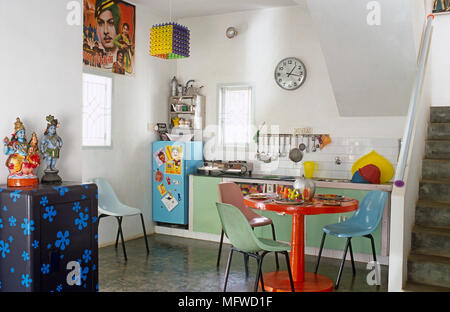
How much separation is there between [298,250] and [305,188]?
0.63 meters

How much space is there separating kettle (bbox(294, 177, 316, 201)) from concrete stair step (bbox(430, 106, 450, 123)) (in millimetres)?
1625

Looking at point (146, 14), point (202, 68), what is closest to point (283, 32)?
point (202, 68)

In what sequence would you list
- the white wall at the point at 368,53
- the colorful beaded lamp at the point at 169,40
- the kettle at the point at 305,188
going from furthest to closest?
the colorful beaded lamp at the point at 169,40 → the white wall at the point at 368,53 → the kettle at the point at 305,188

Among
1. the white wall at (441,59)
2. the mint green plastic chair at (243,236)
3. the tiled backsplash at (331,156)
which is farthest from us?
the white wall at (441,59)

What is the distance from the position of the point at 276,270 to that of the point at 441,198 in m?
1.87

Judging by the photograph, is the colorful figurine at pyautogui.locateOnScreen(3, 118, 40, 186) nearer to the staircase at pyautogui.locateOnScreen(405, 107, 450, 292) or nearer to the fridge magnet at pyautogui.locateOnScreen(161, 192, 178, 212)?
the staircase at pyautogui.locateOnScreen(405, 107, 450, 292)

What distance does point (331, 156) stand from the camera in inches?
248

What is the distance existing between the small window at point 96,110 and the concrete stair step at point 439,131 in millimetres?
3998

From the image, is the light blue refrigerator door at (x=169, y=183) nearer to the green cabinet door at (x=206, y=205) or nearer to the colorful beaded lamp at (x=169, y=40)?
the green cabinet door at (x=206, y=205)

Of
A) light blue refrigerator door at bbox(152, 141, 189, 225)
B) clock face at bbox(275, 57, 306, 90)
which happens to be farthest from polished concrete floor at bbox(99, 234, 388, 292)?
clock face at bbox(275, 57, 306, 90)

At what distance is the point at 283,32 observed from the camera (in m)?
6.60

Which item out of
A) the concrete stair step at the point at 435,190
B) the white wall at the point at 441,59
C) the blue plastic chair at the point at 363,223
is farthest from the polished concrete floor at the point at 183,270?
the white wall at the point at 441,59

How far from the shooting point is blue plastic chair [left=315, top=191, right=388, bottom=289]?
466 centimetres

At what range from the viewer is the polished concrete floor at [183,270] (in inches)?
180
